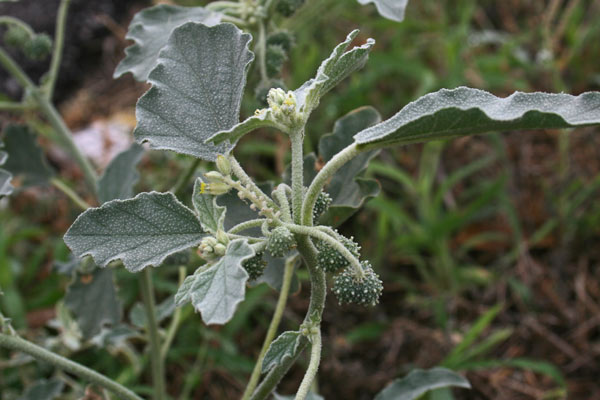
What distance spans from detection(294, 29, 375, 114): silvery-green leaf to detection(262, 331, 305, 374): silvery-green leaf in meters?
0.33

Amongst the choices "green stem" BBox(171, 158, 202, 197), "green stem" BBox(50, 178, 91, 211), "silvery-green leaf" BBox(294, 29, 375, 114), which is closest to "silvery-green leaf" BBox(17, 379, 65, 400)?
"green stem" BBox(50, 178, 91, 211)

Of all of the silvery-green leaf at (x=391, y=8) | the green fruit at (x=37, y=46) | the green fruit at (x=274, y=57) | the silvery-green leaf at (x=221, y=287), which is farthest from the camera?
the green fruit at (x=37, y=46)

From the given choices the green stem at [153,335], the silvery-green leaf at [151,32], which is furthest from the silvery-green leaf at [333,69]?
the green stem at [153,335]

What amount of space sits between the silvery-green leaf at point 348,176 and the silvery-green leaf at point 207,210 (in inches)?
10.6

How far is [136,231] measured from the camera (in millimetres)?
908

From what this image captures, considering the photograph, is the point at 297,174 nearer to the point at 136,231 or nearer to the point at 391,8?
the point at 136,231

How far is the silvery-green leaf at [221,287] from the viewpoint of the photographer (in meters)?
0.74

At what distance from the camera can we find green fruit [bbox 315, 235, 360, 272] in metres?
0.89

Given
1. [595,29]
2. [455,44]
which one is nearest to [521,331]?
[455,44]

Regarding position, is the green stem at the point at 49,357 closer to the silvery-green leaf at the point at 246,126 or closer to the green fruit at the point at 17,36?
the silvery-green leaf at the point at 246,126

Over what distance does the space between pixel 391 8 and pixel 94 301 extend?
0.93 metres

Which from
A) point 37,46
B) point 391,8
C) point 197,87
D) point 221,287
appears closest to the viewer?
point 221,287

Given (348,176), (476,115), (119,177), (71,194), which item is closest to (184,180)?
(119,177)

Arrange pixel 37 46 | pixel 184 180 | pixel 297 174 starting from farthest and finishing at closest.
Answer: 1. pixel 37 46
2. pixel 184 180
3. pixel 297 174
